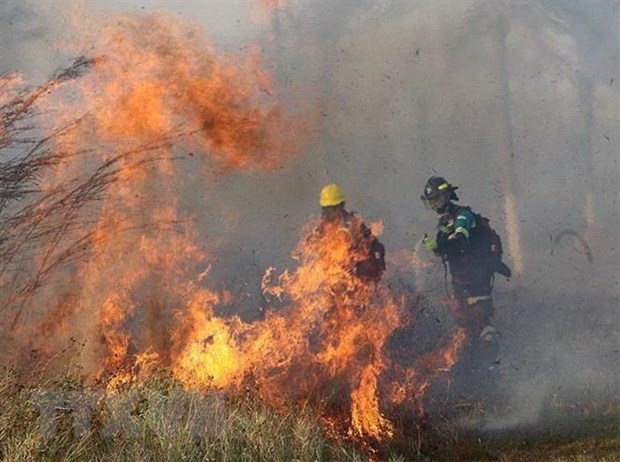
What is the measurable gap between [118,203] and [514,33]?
21.2ft

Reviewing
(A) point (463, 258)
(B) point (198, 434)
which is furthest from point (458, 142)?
(B) point (198, 434)

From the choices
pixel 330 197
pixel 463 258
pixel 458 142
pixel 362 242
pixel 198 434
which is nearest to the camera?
pixel 198 434

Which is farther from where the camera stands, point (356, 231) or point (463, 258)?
point (463, 258)

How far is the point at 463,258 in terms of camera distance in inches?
400

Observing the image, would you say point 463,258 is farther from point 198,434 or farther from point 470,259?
point 198,434

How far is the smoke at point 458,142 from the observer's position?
11.3m

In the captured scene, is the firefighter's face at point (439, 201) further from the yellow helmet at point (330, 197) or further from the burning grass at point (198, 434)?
the burning grass at point (198, 434)

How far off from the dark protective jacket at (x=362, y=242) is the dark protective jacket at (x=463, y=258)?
2.61ft

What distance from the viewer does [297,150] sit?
11.2 meters

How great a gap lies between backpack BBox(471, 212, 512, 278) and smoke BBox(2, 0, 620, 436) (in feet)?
4.02

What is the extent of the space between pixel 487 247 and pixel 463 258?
0.32 metres

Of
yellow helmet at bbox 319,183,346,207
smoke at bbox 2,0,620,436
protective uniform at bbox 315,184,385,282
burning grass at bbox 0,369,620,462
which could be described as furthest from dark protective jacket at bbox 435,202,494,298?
burning grass at bbox 0,369,620,462

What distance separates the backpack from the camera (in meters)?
10.1

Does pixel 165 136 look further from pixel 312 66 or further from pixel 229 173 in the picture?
pixel 312 66
